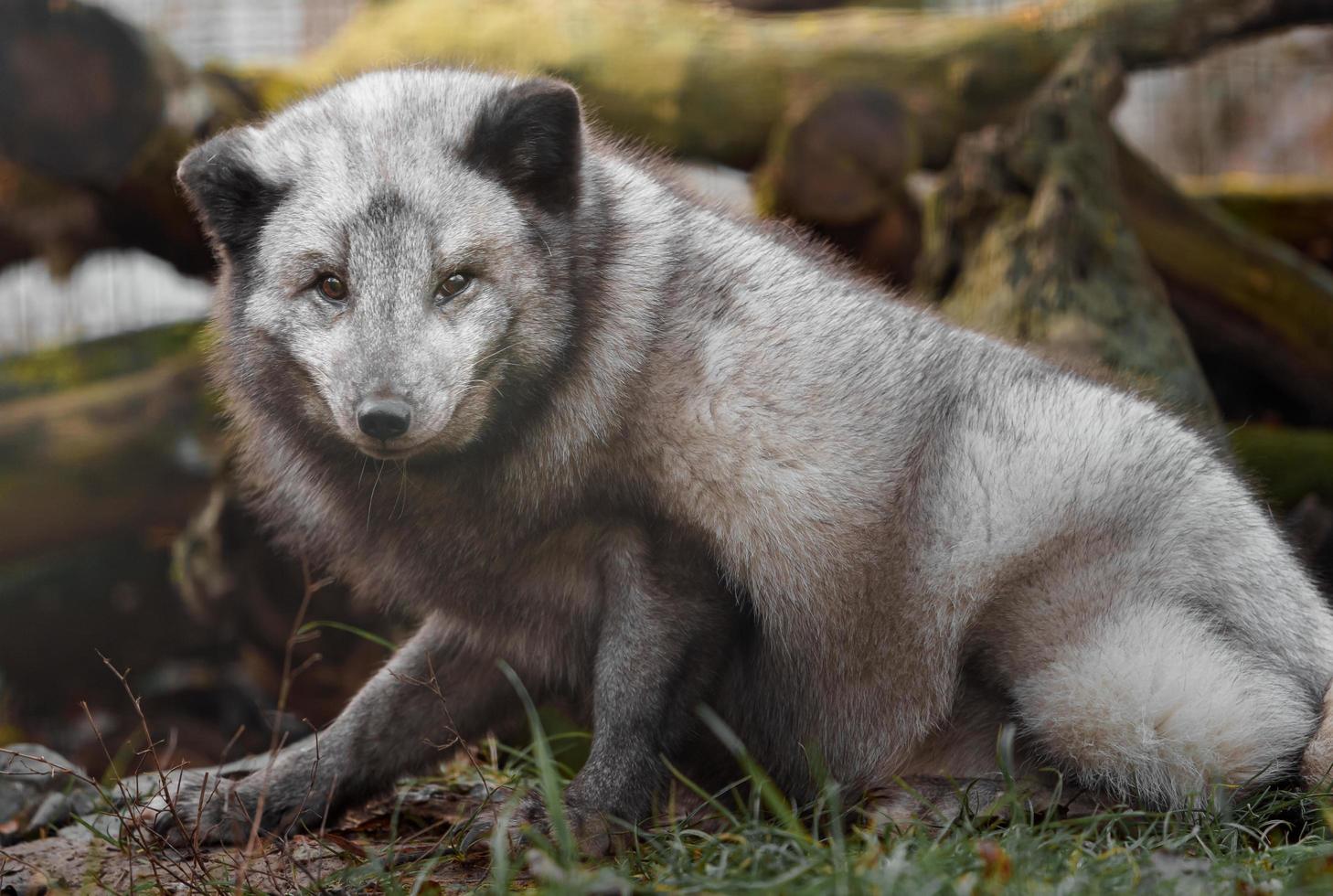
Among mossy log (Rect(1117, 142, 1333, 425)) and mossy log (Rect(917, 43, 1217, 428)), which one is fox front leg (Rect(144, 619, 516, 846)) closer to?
mossy log (Rect(917, 43, 1217, 428))

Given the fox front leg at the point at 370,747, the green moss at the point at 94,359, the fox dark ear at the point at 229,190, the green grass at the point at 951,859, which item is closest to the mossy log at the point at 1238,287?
the green grass at the point at 951,859

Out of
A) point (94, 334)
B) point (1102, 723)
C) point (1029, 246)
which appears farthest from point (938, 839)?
point (94, 334)

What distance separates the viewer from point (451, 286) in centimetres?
339

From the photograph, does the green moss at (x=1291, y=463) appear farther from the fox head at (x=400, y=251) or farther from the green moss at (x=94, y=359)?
the green moss at (x=94, y=359)

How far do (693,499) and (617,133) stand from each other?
347 centimetres

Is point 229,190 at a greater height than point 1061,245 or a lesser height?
greater

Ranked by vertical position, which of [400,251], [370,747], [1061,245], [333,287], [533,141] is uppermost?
[533,141]

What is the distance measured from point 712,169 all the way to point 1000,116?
186cm

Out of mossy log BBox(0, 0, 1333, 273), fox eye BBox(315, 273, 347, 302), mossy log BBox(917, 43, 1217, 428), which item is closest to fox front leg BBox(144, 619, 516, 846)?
fox eye BBox(315, 273, 347, 302)

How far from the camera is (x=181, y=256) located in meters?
7.62

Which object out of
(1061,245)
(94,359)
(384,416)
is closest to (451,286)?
(384,416)

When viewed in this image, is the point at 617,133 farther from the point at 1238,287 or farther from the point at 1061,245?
the point at 1238,287

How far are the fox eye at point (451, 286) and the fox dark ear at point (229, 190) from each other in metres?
0.59

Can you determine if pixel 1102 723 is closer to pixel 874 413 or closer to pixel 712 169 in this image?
pixel 874 413
